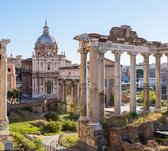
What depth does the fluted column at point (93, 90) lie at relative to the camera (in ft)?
65.7

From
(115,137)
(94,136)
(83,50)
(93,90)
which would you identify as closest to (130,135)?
(115,137)

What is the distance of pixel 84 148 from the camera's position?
787 inches

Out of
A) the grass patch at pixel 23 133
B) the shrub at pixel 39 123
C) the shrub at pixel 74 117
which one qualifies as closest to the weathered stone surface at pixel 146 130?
the grass patch at pixel 23 133

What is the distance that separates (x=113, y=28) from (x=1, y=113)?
407 inches

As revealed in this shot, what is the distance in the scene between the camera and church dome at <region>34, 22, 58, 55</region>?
195 feet

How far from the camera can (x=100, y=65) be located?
21859mm

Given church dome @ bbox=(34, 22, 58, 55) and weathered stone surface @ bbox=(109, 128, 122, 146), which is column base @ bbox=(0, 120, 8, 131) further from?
church dome @ bbox=(34, 22, 58, 55)

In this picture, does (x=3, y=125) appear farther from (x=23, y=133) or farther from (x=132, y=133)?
(x=132, y=133)

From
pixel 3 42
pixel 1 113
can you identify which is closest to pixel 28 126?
pixel 1 113

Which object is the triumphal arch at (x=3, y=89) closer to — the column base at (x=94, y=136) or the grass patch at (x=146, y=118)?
the column base at (x=94, y=136)

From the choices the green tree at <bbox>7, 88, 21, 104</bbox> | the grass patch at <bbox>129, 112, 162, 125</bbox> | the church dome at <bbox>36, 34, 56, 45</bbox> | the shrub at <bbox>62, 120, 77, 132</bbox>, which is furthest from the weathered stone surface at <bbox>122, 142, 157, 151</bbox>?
the church dome at <bbox>36, 34, 56, 45</bbox>

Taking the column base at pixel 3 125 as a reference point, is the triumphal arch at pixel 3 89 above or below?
above

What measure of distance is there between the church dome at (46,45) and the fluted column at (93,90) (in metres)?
39.6

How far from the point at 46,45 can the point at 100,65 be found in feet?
128
